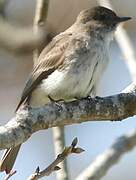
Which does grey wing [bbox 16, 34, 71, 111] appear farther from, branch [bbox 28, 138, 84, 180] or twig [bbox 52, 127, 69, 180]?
branch [bbox 28, 138, 84, 180]

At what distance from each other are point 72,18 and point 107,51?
1345 mm

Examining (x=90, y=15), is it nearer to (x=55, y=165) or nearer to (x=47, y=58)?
(x=47, y=58)

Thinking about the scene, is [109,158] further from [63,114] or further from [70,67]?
[70,67]

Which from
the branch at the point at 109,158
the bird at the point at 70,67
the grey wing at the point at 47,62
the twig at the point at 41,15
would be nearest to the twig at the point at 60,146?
the branch at the point at 109,158

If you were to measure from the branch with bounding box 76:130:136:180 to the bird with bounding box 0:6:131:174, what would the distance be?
2.04 ft

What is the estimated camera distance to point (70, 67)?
436 centimetres

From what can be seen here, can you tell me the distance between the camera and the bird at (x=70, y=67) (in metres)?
4.29

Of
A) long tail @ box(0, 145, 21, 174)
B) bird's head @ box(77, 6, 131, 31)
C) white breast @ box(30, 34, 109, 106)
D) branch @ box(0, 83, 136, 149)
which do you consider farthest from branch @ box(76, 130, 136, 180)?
bird's head @ box(77, 6, 131, 31)

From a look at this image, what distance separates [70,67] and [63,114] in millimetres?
894

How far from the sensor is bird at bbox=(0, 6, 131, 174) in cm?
429

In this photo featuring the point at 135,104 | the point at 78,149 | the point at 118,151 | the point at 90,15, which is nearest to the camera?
the point at 78,149

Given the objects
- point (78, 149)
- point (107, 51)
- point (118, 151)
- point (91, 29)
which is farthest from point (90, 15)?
point (78, 149)

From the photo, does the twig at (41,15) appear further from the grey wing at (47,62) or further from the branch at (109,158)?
the branch at (109,158)

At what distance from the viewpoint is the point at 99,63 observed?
14.3 feet
